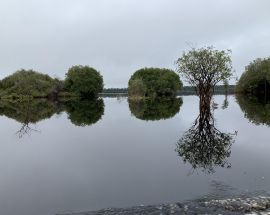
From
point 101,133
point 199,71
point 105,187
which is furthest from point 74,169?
point 199,71

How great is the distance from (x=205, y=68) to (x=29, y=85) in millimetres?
73181

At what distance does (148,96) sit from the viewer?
129 m

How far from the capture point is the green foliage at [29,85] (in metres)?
124

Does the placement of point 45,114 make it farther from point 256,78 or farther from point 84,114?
point 256,78

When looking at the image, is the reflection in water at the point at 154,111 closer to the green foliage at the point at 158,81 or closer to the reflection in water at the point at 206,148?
the reflection in water at the point at 206,148

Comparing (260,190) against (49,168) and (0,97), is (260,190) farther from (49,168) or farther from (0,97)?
(0,97)

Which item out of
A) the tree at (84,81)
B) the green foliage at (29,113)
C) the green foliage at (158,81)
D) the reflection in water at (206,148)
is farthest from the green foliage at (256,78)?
the reflection in water at (206,148)

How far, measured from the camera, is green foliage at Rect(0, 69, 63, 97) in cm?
12381

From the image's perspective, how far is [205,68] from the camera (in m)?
61.5

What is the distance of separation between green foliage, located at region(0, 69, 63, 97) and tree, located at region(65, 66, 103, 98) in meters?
3.90

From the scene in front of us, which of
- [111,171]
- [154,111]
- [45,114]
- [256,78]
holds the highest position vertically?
[256,78]

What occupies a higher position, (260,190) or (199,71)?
(199,71)

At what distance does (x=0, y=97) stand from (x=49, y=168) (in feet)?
360

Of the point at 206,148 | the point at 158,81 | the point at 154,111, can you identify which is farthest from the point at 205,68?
the point at 158,81
